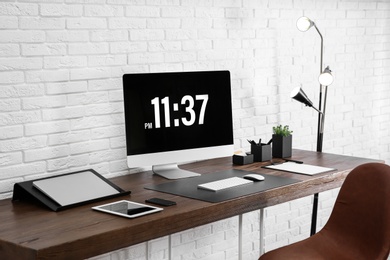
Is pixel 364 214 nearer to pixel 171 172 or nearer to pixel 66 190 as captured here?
pixel 171 172

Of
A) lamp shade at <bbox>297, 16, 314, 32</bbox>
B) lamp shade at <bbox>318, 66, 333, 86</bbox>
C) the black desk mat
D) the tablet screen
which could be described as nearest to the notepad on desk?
the black desk mat

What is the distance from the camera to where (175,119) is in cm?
334

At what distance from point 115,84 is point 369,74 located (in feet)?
7.69

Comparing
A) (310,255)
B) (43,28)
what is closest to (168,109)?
(43,28)

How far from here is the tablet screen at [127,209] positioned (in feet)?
8.63

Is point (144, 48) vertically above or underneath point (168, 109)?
above

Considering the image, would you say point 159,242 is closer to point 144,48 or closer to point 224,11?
point 144,48

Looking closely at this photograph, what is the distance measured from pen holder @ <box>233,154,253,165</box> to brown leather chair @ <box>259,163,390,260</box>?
1.98ft

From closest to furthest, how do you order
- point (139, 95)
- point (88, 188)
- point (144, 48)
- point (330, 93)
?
point (88, 188) < point (139, 95) < point (144, 48) < point (330, 93)

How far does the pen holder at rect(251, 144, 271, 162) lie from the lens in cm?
371

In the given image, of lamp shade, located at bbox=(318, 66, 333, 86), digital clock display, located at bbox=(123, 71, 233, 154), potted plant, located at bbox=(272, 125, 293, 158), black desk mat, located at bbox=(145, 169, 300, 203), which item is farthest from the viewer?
lamp shade, located at bbox=(318, 66, 333, 86)

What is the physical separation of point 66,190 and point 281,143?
55.7 inches

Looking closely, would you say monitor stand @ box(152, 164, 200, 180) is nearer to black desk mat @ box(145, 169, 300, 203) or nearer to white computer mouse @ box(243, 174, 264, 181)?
black desk mat @ box(145, 169, 300, 203)

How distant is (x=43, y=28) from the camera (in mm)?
3074
